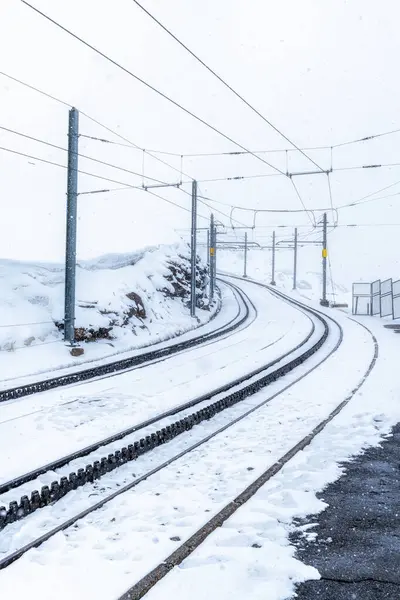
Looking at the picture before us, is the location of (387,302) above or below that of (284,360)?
above

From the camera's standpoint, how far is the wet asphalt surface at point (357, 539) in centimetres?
424

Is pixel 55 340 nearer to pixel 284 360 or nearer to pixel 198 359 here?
pixel 198 359

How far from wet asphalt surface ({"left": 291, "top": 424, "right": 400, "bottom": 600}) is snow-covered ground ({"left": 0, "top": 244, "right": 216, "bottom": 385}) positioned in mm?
10184

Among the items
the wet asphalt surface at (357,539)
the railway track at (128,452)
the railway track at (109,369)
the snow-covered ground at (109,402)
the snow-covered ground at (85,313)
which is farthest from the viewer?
the snow-covered ground at (85,313)

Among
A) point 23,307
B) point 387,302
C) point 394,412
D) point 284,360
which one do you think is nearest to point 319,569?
point 394,412

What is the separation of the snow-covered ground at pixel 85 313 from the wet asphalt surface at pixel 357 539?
1018 centimetres

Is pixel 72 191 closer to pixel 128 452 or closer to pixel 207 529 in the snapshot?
pixel 128 452

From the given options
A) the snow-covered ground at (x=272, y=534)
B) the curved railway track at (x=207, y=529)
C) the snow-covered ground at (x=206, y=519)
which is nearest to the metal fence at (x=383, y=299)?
the snow-covered ground at (x=206, y=519)

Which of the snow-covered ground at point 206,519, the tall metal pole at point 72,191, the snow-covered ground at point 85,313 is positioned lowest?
the snow-covered ground at point 206,519

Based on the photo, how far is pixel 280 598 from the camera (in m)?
4.14

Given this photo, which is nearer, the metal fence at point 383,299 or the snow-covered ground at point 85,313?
the snow-covered ground at point 85,313

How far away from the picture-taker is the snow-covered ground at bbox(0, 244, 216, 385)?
633 inches

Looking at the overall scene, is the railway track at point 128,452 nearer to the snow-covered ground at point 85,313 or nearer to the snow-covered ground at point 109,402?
the snow-covered ground at point 109,402

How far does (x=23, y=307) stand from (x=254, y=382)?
1004cm
